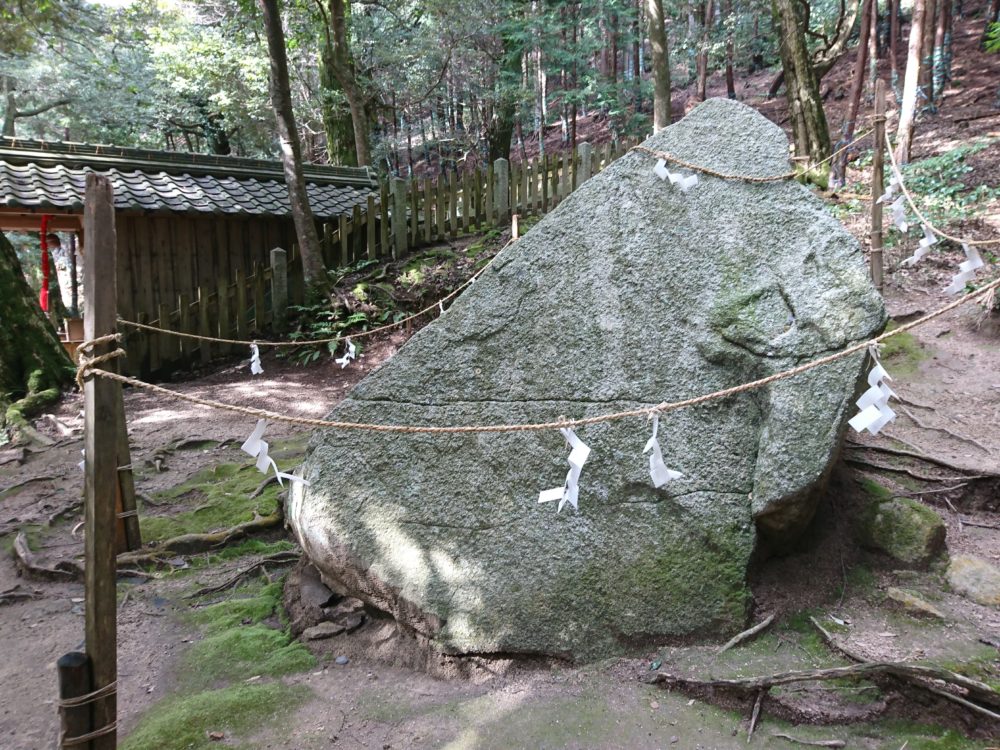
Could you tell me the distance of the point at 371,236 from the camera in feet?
32.9

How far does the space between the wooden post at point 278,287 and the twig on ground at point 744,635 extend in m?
Answer: 7.96

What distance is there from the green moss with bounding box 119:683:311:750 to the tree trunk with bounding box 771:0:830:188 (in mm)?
7441

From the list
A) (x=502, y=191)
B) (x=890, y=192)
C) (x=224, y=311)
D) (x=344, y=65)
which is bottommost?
(x=224, y=311)

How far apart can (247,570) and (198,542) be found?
0.56 meters

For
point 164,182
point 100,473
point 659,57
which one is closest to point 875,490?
point 100,473

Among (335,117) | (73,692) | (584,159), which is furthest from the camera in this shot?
(335,117)

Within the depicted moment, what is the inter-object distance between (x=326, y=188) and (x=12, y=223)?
14.3 ft

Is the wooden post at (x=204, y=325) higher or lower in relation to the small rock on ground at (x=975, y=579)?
higher

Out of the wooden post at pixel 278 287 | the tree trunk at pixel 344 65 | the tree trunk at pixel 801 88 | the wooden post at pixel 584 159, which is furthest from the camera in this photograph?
the tree trunk at pixel 344 65

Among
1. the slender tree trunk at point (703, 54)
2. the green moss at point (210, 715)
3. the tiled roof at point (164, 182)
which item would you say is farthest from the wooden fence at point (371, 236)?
the green moss at point (210, 715)

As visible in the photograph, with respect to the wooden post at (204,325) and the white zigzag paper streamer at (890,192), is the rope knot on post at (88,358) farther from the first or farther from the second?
the wooden post at (204,325)

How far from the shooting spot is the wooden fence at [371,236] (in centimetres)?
903

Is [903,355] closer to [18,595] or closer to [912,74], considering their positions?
[912,74]

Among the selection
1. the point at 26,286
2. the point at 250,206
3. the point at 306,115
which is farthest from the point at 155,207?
the point at 306,115
